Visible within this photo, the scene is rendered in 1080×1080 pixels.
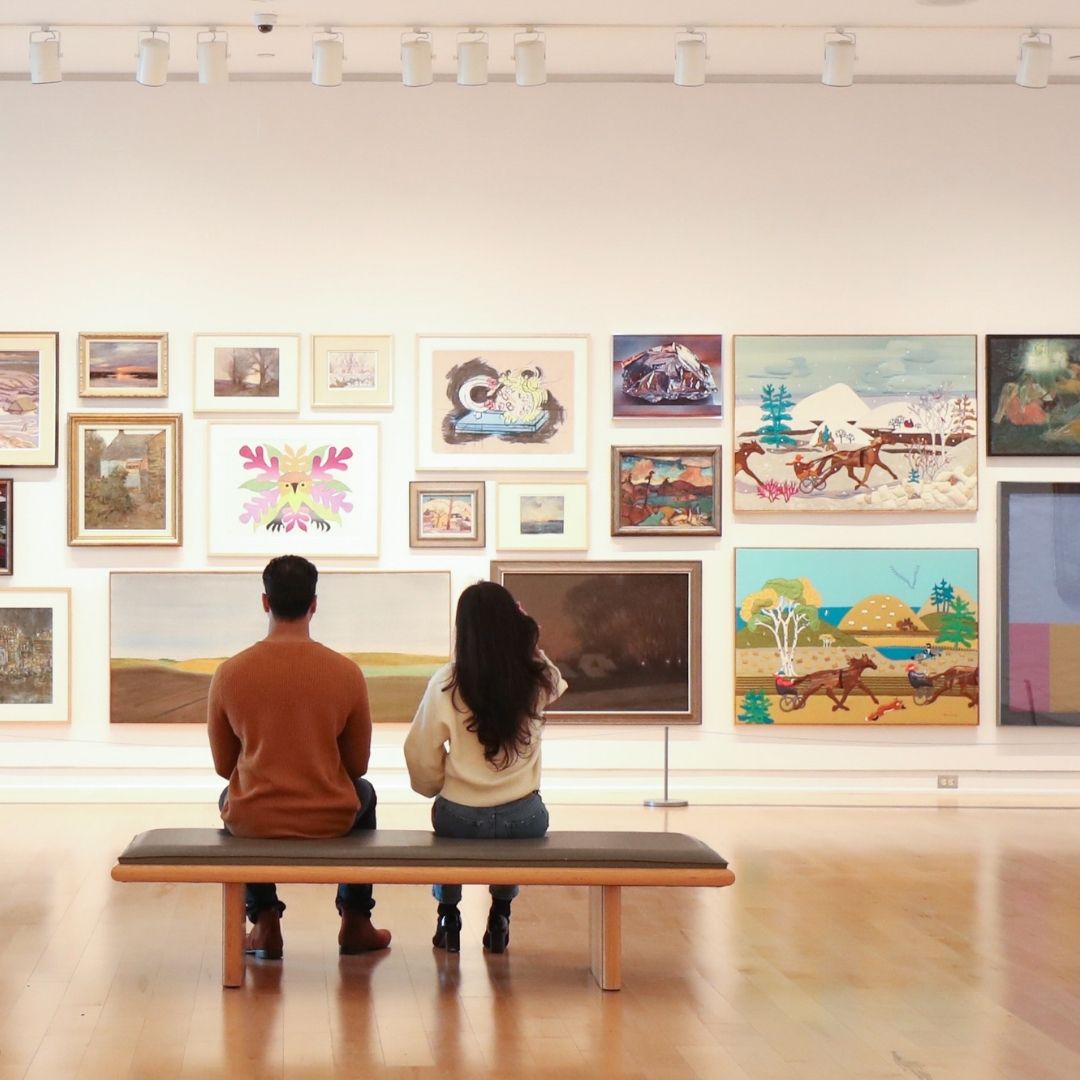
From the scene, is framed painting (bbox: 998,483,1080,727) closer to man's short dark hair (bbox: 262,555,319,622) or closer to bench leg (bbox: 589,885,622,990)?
bench leg (bbox: 589,885,622,990)

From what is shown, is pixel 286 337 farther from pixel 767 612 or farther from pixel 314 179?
pixel 767 612

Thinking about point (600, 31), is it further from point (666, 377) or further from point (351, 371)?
point (351, 371)

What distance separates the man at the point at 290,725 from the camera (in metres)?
6.21

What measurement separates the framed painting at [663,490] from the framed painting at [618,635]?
31 centimetres

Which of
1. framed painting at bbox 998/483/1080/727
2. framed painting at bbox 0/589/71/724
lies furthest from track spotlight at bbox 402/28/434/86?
framed painting at bbox 998/483/1080/727

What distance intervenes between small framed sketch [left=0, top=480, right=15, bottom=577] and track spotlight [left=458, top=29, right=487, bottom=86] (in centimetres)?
450

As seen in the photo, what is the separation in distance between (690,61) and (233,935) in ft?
22.5

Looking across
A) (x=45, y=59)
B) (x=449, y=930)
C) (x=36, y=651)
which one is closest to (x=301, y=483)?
(x=36, y=651)

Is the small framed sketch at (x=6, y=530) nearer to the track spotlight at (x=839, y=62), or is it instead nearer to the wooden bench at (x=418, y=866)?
the wooden bench at (x=418, y=866)

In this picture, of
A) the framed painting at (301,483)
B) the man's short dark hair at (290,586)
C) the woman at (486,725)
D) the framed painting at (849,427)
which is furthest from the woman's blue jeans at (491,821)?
the framed painting at (849,427)

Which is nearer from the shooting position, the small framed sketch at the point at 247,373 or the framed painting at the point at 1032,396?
the small framed sketch at the point at 247,373

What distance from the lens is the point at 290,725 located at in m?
6.21

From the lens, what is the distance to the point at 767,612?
38.3ft

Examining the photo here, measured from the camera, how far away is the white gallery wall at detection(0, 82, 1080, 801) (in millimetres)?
11555
